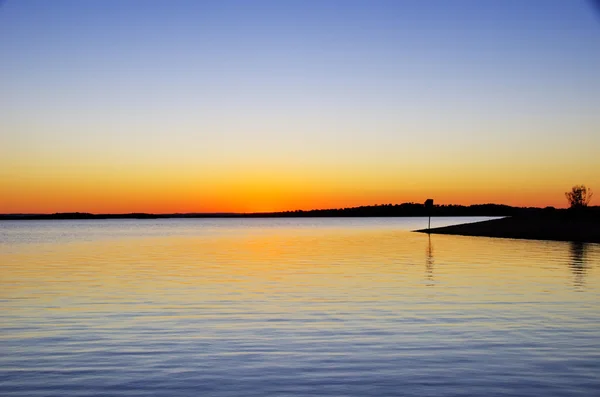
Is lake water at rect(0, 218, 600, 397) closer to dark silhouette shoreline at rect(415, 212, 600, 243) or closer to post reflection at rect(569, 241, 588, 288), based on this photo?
post reflection at rect(569, 241, 588, 288)

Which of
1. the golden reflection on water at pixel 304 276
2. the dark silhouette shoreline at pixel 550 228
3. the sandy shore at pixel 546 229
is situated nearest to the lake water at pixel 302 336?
the golden reflection on water at pixel 304 276

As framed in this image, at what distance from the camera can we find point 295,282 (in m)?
32.3

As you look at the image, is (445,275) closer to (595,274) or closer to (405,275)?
(405,275)

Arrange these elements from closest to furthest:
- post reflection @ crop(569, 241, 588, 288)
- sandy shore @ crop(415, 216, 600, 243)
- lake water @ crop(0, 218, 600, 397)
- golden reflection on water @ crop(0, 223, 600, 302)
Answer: lake water @ crop(0, 218, 600, 397) → golden reflection on water @ crop(0, 223, 600, 302) → post reflection @ crop(569, 241, 588, 288) → sandy shore @ crop(415, 216, 600, 243)

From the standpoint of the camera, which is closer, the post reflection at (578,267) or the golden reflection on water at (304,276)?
the golden reflection on water at (304,276)

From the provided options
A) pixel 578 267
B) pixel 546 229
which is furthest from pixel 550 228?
pixel 578 267

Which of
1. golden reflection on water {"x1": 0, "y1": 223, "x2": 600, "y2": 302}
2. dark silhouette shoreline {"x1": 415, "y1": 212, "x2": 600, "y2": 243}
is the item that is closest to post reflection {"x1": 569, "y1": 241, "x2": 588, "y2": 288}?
golden reflection on water {"x1": 0, "y1": 223, "x2": 600, "y2": 302}

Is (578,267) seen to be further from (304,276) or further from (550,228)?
(550,228)

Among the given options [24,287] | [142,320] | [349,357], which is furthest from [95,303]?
[349,357]

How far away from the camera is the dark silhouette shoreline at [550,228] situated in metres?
80.2

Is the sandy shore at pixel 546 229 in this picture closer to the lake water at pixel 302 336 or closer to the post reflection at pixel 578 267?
the post reflection at pixel 578 267

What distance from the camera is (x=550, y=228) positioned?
91.6 metres

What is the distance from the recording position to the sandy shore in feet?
262

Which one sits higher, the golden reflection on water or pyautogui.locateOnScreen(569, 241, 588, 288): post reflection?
pyautogui.locateOnScreen(569, 241, 588, 288): post reflection
